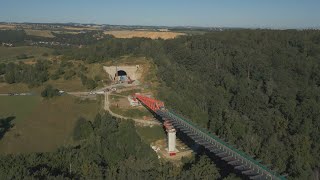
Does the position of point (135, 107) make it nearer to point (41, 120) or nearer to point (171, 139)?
point (171, 139)

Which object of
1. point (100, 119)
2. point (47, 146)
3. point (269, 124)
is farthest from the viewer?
point (269, 124)

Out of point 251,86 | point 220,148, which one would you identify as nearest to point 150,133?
point 220,148

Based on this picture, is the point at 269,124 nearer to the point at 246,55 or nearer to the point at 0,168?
the point at 246,55

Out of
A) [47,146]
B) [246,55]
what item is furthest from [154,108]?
[246,55]

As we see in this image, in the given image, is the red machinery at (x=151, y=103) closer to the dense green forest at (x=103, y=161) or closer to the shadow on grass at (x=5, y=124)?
the dense green forest at (x=103, y=161)

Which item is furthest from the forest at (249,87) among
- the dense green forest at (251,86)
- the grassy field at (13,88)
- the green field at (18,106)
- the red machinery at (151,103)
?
the green field at (18,106)

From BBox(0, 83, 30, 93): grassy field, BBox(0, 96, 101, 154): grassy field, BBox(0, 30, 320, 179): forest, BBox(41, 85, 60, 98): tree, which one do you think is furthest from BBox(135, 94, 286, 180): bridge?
BBox(0, 83, 30, 93): grassy field
